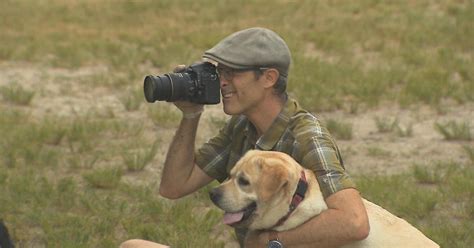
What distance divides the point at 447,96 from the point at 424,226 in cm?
385

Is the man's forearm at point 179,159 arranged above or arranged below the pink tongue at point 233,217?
below

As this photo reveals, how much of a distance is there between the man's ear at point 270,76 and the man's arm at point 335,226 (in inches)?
23.3

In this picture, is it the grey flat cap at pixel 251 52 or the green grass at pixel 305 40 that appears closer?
the grey flat cap at pixel 251 52

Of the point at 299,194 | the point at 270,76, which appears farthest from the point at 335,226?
the point at 270,76

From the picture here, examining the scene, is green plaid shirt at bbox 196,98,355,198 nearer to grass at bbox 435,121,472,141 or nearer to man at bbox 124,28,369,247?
man at bbox 124,28,369,247

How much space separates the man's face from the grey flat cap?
60mm

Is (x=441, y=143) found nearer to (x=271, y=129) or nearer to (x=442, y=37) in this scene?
(x=271, y=129)

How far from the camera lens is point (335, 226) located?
142 inches

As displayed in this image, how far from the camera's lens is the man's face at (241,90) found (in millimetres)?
3979

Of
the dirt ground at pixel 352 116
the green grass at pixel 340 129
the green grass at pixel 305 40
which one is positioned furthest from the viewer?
the green grass at pixel 305 40

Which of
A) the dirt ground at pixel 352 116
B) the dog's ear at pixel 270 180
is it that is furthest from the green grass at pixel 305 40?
the dog's ear at pixel 270 180

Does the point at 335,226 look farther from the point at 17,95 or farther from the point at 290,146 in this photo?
the point at 17,95

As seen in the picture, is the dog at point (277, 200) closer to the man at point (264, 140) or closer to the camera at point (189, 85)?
the man at point (264, 140)

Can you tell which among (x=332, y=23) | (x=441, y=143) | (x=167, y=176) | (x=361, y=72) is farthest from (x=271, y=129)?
(x=332, y=23)
